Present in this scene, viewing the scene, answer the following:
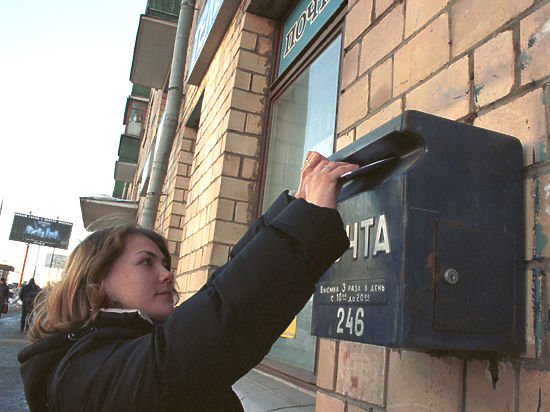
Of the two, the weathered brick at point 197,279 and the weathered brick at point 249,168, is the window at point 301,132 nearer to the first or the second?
the weathered brick at point 249,168

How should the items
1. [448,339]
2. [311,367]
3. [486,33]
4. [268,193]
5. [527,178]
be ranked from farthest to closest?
1. [268,193]
2. [311,367]
3. [486,33]
4. [527,178]
5. [448,339]

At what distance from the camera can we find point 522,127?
1.01 metres

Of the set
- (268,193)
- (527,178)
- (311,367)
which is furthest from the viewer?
(268,193)

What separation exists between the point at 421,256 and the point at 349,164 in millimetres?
297

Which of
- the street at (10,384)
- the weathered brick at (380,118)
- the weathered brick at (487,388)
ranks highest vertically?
the weathered brick at (380,118)

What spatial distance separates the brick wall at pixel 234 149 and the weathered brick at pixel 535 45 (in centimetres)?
257

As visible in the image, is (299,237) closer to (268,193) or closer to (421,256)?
(421,256)

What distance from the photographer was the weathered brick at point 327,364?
158 centimetres

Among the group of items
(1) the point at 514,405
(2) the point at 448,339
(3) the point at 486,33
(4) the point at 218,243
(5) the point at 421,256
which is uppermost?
(3) the point at 486,33

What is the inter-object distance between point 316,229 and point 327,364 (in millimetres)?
916

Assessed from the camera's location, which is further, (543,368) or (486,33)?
(486,33)

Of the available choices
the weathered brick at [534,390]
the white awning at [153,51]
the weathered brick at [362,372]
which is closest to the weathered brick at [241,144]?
the weathered brick at [362,372]

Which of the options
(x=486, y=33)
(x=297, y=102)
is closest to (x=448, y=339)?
(x=486, y=33)

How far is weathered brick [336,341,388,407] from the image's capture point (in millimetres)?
1316
